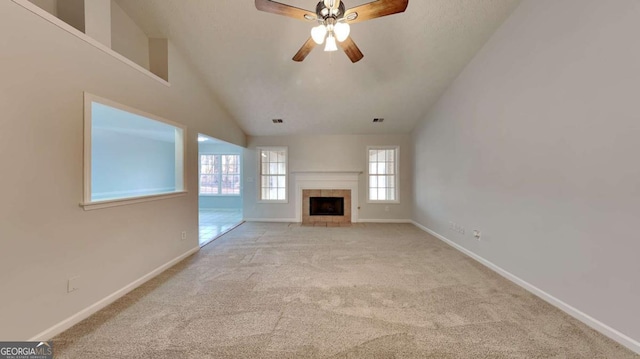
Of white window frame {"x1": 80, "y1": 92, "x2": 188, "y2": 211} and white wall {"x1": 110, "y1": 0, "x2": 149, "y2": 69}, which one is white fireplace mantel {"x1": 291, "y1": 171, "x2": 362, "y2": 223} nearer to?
white window frame {"x1": 80, "y1": 92, "x2": 188, "y2": 211}

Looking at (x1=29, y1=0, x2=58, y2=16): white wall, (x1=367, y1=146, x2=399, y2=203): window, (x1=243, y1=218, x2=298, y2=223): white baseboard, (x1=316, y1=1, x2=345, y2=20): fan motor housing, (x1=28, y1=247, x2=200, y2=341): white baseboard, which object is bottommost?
(x1=28, y1=247, x2=200, y2=341): white baseboard

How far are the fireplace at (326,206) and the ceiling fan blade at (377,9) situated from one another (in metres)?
4.80

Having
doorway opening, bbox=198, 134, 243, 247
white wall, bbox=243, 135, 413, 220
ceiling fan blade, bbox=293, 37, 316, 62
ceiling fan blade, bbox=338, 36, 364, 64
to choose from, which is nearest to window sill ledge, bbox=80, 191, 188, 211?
ceiling fan blade, bbox=293, 37, 316, 62

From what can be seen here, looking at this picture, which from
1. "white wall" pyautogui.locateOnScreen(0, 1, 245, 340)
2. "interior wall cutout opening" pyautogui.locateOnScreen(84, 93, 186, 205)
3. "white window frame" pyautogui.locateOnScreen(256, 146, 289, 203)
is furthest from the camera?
"white window frame" pyautogui.locateOnScreen(256, 146, 289, 203)

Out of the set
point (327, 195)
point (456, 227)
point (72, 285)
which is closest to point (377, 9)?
point (72, 285)

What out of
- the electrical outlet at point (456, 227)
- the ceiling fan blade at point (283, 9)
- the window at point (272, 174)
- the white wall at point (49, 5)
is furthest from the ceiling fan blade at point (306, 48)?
the window at point (272, 174)

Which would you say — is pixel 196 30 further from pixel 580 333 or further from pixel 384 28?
pixel 580 333

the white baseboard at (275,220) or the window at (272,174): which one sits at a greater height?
the window at (272,174)

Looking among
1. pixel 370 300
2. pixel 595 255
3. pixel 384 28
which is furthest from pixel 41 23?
pixel 595 255

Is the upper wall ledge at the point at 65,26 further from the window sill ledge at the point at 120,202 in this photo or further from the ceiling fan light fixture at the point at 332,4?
the ceiling fan light fixture at the point at 332,4

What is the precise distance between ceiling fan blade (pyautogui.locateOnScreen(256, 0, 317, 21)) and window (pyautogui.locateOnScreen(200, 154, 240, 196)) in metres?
7.19

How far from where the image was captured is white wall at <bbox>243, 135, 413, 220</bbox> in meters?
6.35

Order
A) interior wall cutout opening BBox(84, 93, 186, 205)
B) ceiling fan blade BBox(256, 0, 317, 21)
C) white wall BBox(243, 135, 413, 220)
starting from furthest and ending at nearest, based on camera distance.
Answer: white wall BBox(243, 135, 413, 220) < interior wall cutout opening BBox(84, 93, 186, 205) < ceiling fan blade BBox(256, 0, 317, 21)

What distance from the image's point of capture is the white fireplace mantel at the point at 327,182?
6359 mm
